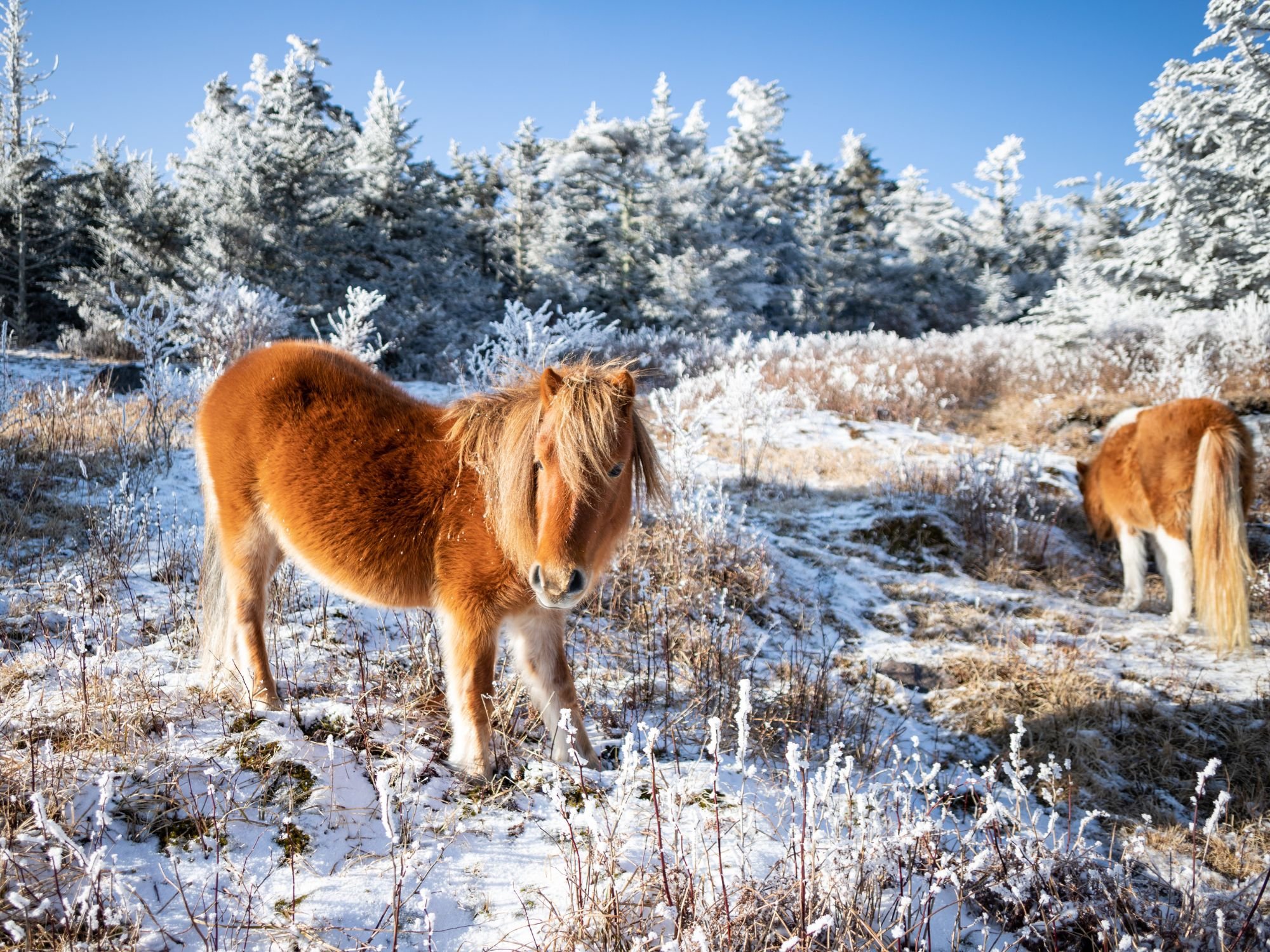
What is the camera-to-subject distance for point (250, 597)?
2959 mm

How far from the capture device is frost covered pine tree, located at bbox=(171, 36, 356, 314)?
15227 mm

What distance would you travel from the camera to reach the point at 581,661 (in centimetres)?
376

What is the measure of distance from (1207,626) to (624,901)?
16.6ft

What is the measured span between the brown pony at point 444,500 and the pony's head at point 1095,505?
540cm

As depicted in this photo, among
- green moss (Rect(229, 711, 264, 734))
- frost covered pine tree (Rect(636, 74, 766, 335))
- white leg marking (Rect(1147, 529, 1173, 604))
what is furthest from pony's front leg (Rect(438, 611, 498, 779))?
frost covered pine tree (Rect(636, 74, 766, 335))

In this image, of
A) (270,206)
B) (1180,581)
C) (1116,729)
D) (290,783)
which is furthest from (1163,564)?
(270,206)

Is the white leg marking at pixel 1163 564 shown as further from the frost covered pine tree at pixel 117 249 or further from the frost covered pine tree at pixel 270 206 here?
the frost covered pine tree at pixel 117 249

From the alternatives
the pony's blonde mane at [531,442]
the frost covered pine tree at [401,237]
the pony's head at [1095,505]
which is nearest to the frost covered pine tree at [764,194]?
the frost covered pine tree at [401,237]

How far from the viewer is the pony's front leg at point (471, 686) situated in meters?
2.58

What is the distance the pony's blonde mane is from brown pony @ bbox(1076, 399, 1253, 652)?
4.56 m

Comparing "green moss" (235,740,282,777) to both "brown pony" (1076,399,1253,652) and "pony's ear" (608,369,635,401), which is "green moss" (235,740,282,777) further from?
"brown pony" (1076,399,1253,652)

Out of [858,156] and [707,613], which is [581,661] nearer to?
[707,613]

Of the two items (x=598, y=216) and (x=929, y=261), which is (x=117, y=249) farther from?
(x=929, y=261)

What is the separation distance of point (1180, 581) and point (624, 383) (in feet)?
17.0
